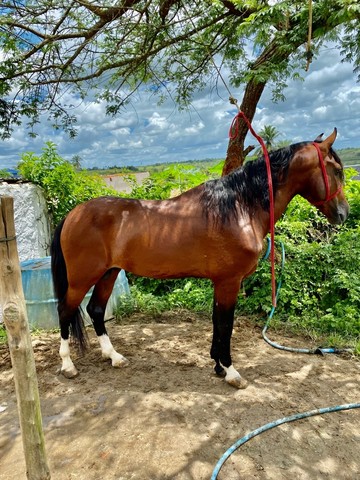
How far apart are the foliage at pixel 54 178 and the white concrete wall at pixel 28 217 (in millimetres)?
196

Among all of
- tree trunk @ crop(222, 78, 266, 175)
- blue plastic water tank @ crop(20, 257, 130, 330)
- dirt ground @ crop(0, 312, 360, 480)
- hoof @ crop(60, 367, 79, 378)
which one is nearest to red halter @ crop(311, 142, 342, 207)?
dirt ground @ crop(0, 312, 360, 480)

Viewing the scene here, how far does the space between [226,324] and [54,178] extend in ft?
12.9

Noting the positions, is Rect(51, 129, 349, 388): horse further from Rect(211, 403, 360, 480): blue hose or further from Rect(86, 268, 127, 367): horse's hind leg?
Rect(211, 403, 360, 480): blue hose

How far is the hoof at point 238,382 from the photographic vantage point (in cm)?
296

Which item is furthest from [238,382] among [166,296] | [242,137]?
[242,137]

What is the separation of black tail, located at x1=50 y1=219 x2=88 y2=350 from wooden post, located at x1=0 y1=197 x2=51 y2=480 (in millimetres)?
1590

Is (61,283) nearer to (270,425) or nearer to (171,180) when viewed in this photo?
(270,425)

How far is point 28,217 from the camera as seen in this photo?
527 cm

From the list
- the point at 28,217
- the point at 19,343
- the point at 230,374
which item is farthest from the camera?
the point at 28,217

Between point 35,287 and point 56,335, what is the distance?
2.15 feet

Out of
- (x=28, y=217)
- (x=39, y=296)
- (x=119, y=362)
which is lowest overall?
(x=119, y=362)

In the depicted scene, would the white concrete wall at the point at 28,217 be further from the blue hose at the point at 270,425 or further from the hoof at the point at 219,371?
the blue hose at the point at 270,425

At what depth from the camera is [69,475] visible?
6.79 feet

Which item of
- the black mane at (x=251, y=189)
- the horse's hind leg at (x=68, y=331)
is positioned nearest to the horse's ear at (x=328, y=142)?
the black mane at (x=251, y=189)
